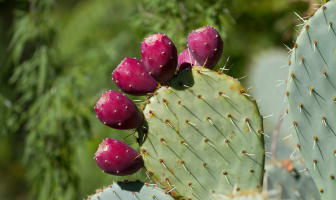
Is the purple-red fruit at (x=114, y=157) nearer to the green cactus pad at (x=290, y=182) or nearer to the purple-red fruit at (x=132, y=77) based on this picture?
the purple-red fruit at (x=132, y=77)

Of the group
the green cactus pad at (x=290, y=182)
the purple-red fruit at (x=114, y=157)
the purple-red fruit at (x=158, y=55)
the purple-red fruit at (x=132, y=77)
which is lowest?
the green cactus pad at (x=290, y=182)

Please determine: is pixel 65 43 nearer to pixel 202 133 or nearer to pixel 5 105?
pixel 5 105

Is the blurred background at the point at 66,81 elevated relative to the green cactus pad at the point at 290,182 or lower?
→ lower

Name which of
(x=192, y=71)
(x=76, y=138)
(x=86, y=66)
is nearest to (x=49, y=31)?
(x=86, y=66)

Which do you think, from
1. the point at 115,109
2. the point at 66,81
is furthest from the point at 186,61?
the point at 66,81

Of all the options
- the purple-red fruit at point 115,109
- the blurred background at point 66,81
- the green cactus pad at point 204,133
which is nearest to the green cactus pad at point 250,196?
the green cactus pad at point 204,133

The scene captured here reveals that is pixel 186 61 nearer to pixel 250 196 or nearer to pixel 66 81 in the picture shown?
pixel 250 196

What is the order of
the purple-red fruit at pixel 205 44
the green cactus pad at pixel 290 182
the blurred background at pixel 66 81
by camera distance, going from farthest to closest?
the blurred background at pixel 66 81
the green cactus pad at pixel 290 182
the purple-red fruit at pixel 205 44
